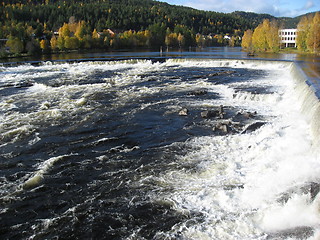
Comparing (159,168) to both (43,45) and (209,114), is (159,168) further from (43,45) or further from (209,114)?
(43,45)

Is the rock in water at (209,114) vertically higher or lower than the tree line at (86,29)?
lower

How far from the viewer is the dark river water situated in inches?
324

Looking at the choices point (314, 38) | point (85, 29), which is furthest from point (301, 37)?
point (85, 29)

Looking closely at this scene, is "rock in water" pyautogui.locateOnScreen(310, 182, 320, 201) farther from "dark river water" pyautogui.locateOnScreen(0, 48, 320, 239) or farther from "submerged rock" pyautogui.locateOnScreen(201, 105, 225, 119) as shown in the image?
"submerged rock" pyautogui.locateOnScreen(201, 105, 225, 119)

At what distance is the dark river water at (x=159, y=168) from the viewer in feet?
27.0

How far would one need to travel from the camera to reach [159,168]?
11617 millimetres

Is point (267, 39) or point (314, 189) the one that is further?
point (267, 39)

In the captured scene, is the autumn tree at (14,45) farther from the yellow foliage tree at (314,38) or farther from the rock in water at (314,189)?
the rock in water at (314,189)

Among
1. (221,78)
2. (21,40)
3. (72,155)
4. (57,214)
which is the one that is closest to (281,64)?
(221,78)

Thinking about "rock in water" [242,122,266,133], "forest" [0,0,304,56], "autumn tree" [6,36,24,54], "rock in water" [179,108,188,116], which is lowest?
"rock in water" [242,122,266,133]

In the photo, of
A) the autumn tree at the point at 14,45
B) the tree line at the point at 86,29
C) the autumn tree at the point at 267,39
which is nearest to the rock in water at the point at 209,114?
the autumn tree at the point at 267,39

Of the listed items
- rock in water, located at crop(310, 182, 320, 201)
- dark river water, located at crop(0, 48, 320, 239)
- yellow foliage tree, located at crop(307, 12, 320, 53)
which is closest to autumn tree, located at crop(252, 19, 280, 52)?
yellow foliage tree, located at crop(307, 12, 320, 53)

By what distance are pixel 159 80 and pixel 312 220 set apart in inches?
1019

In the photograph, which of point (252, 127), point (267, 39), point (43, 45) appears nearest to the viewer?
point (252, 127)
